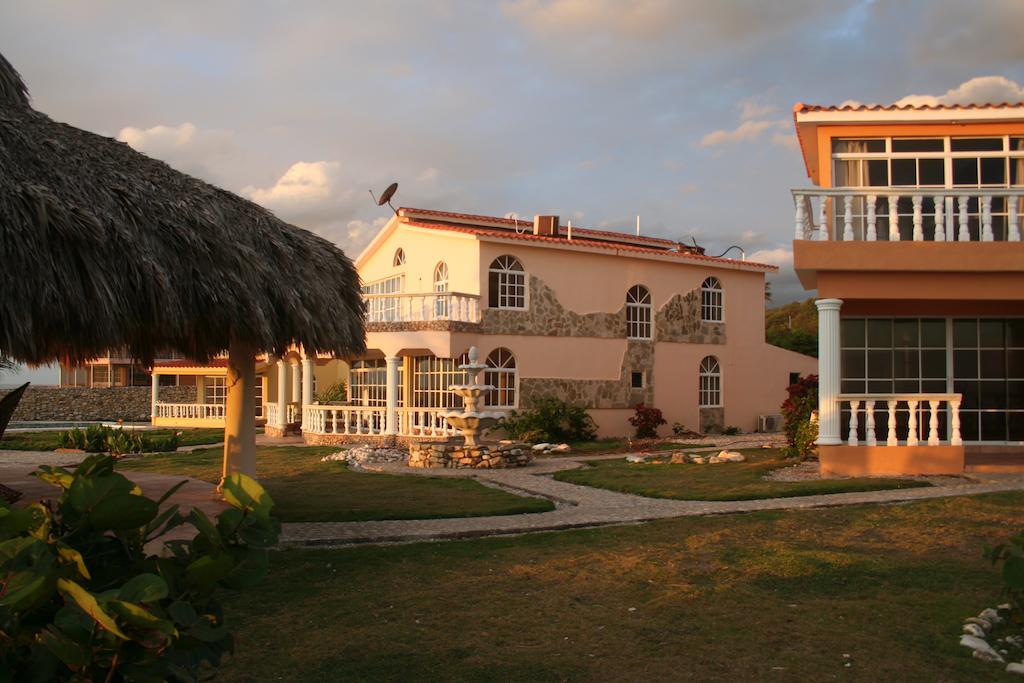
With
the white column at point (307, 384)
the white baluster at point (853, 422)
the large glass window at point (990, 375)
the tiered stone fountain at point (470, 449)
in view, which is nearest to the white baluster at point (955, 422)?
the white baluster at point (853, 422)

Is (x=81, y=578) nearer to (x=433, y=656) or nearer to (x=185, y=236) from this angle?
(x=433, y=656)

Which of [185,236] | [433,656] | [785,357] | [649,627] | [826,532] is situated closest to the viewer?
[433,656]

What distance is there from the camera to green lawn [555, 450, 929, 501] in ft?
34.8

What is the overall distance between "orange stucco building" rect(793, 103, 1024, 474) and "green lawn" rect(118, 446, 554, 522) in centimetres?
481

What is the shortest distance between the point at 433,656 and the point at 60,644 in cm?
316

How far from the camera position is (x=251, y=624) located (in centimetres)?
558

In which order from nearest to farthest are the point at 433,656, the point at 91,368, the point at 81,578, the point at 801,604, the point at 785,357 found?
the point at 81,578 → the point at 433,656 → the point at 801,604 → the point at 785,357 → the point at 91,368

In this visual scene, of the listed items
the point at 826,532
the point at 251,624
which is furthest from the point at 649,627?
the point at 826,532

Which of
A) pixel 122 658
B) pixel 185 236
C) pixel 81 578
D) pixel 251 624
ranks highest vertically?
pixel 185 236

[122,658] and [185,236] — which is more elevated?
[185,236]

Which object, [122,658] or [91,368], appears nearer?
[122,658]

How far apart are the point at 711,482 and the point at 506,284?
10.8 meters

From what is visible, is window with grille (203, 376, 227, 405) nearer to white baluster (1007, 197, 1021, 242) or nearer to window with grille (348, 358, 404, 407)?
window with grille (348, 358, 404, 407)

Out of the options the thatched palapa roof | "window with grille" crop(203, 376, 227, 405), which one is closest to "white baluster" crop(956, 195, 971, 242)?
the thatched palapa roof
